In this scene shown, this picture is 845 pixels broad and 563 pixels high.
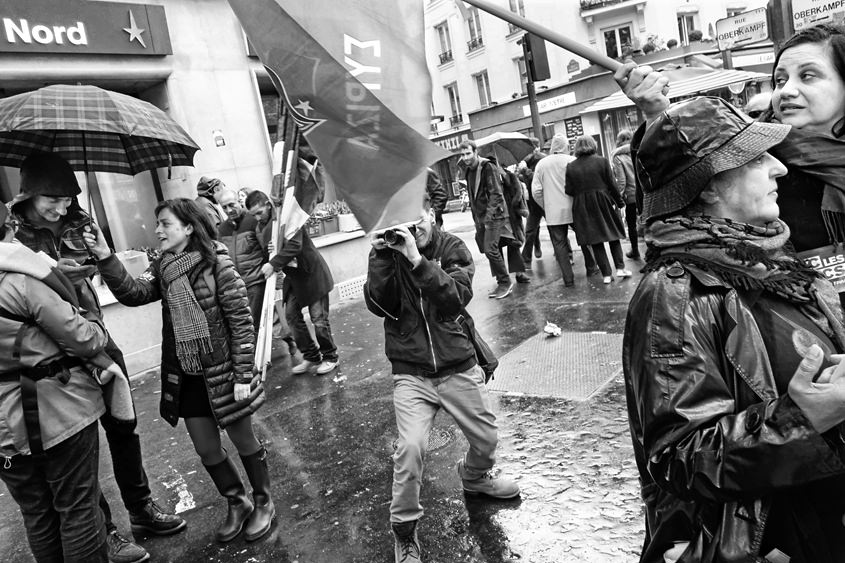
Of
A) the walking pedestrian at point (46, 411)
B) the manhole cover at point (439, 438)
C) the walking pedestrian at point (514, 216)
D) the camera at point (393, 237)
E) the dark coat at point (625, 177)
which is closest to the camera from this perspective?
the walking pedestrian at point (46, 411)

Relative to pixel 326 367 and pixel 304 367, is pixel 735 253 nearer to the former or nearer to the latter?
pixel 326 367

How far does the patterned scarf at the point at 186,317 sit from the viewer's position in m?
3.61

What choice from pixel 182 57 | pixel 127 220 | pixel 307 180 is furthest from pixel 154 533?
pixel 182 57

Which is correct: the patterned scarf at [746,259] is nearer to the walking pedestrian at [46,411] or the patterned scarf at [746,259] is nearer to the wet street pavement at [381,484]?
the wet street pavement at [381,484]

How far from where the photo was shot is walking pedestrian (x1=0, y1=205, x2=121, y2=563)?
2939mm

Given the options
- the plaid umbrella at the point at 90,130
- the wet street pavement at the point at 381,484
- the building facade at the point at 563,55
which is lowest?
the wet street pavement at the point at 381,484

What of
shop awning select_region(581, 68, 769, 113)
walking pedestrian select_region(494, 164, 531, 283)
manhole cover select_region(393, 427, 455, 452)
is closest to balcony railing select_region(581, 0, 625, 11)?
shop awning select_region(581, 68, 769, 113)

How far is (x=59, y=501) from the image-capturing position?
3053 millimetres

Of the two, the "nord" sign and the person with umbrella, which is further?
the "nord" sign

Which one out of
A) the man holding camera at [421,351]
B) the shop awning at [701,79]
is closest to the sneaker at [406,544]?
the man holding camera at [421,351]

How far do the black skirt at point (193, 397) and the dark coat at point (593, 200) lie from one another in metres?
6.09

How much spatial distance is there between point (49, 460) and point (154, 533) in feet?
3.99

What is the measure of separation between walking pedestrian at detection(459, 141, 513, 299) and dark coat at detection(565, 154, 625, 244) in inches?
38.7

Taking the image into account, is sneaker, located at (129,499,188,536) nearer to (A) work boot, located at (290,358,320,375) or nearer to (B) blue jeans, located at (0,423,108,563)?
(B) blue jeans, located at (0,423,108,563)
